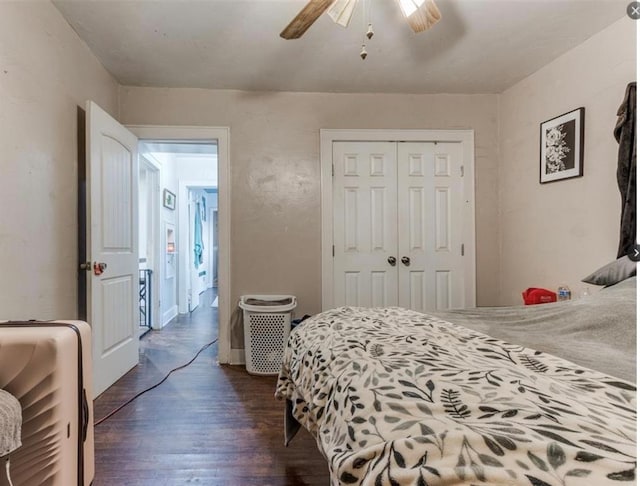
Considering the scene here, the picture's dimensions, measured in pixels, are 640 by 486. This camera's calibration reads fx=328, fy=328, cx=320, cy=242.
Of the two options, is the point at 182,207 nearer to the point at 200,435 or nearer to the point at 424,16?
the point at 200,435

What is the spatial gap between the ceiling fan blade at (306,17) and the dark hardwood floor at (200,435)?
2123mm

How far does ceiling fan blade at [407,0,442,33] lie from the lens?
1.55 metres

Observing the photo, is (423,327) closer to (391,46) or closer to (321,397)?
(321,397)

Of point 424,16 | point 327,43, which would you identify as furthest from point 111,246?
point 424,16

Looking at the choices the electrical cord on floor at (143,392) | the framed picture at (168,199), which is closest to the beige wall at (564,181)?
the electrical cord on floor at (143,392)

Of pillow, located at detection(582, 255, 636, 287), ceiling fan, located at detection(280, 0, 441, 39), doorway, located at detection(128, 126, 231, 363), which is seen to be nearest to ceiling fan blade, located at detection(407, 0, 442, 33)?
ceiling fan, located at detection(280, 0, 441, 39)

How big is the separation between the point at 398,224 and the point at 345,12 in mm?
1835

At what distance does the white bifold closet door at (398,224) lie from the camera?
118 inches

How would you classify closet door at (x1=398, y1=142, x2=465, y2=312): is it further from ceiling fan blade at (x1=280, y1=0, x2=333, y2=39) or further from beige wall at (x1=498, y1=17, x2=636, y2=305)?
ceiling fan blade at (x1=280, y1=0, x2=333, y2=39)

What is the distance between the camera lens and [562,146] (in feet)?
7.87

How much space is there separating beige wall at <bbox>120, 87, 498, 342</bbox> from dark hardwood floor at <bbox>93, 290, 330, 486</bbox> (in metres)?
0.83

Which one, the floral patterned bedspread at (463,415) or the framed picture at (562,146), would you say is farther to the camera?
the framed picture at (562,146)

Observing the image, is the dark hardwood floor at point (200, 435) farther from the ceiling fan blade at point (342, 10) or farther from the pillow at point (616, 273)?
the ceiling fan blade at point (342, 10)

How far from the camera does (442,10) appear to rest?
6.39ft
